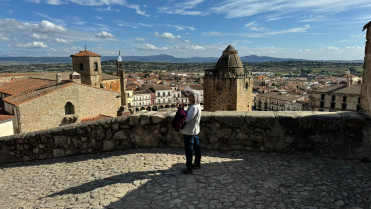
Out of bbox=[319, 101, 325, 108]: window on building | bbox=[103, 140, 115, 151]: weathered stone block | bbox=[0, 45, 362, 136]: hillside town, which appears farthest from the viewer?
bbox=[319, 101, 325, 108]: window on building

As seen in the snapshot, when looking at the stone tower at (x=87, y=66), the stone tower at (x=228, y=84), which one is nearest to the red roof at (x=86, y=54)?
the stone tower at (x=87, y=66)

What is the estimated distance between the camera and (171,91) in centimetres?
7062

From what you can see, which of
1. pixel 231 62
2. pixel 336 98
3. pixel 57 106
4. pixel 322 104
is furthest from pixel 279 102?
pixel 57 106

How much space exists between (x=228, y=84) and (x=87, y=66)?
16558mm

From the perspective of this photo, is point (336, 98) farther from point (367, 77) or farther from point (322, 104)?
point (367, 77)

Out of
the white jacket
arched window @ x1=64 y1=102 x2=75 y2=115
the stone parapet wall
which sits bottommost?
arched window @ x1=64 y1=102 x2=75 y2=115

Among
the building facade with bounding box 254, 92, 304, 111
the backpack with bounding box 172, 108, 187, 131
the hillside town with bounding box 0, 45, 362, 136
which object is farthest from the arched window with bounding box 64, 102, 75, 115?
the building facade with bounding box 254, 92, 304, 111

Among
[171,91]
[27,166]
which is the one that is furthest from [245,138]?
[171,91]

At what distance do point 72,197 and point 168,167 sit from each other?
1570 mm

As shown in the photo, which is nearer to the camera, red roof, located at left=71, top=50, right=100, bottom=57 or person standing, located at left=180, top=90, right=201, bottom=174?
person standing, located at left=180, top=90, right=201, bottom=174

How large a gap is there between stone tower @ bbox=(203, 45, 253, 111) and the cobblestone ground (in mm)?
20001

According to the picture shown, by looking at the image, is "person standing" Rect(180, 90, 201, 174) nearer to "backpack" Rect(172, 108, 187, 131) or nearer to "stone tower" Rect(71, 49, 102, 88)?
"backpack" Rect(172, 108, 187, 131)

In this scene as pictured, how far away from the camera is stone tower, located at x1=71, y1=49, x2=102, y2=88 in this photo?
29438mm

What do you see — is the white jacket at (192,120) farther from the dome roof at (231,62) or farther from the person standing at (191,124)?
the dome roof at (231,62)
